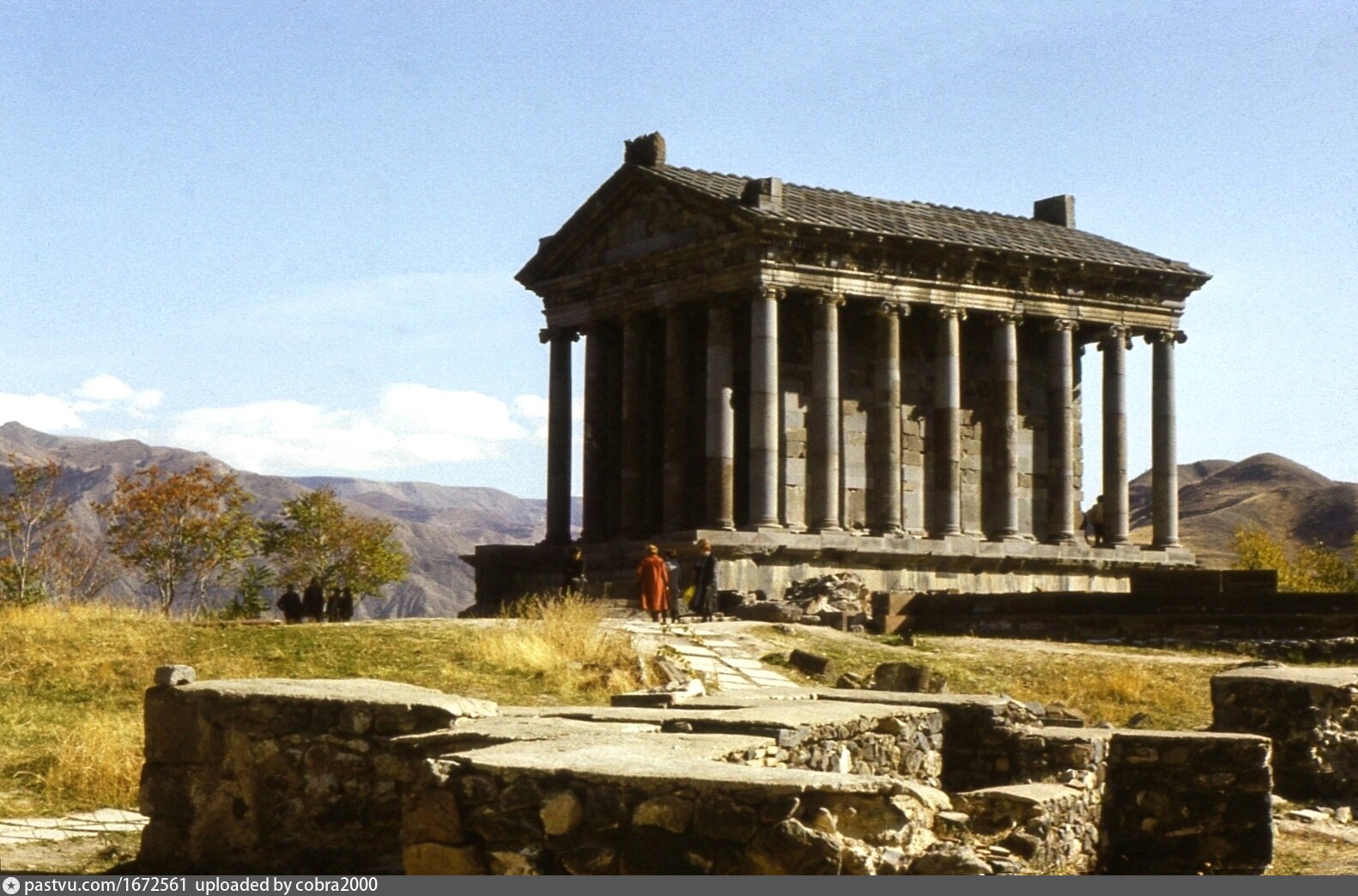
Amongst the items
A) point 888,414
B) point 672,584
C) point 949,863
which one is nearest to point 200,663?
point 672,584

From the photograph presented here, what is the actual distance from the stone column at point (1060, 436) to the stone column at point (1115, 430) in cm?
75

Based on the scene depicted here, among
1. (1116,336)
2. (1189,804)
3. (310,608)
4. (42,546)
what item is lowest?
(1189,804)

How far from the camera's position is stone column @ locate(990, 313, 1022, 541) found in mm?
37906

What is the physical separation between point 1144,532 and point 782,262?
73.9m

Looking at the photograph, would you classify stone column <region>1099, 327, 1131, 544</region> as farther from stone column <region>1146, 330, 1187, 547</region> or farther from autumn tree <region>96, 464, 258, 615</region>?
autumn tree <region>96, 464, 258, 615</region>

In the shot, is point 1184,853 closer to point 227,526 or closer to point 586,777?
point 586,777

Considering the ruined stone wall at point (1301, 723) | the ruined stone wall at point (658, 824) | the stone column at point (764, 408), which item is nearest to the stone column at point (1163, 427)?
the stone column at point (764, 408)

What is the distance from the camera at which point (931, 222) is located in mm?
38250

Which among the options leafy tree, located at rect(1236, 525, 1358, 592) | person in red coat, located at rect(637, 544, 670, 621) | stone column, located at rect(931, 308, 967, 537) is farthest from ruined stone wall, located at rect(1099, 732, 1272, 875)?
leafy tree, located at rect(1236, 525, 1358, 592)

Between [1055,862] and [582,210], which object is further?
[582,210]

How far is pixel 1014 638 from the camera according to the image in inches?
1142

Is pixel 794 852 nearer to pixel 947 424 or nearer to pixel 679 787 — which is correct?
pixel 679 787

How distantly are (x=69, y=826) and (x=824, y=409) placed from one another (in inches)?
944

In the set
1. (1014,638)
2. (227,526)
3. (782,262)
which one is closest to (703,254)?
(782,262)
